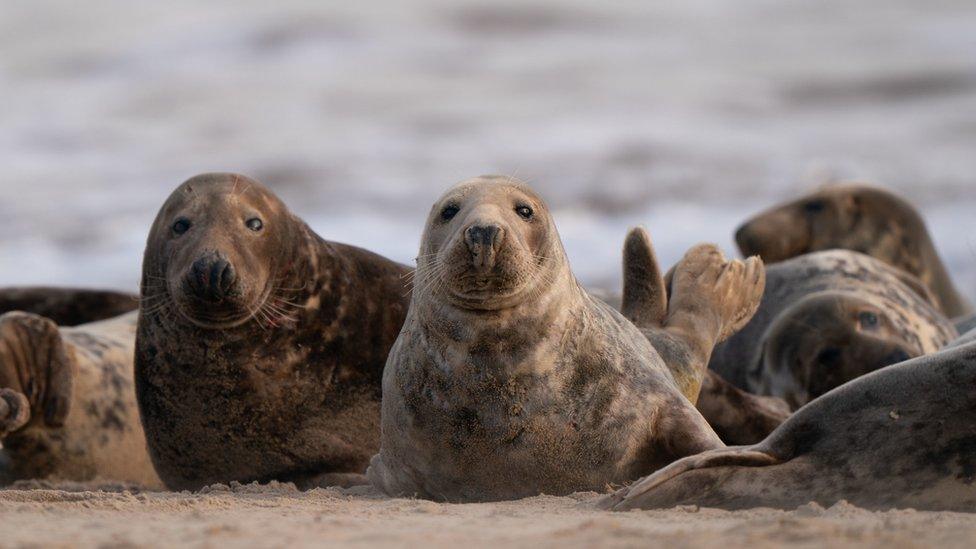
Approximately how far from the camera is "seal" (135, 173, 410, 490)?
5.81 meters

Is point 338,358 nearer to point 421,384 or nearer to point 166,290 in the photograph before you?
point 166,290

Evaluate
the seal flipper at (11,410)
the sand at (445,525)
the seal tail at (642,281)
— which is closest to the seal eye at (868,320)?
the seal tail at (642,281)

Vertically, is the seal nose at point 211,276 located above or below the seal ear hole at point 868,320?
above

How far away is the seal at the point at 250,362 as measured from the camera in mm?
5812

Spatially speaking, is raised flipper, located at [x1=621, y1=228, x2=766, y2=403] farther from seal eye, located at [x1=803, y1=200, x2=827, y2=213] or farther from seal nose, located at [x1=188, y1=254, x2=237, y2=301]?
A: seal eye, located at [x1=803, y1=200, x2=827, y2=213]

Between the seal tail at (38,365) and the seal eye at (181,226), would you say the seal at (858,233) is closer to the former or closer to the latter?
the seal tail at (38,365)

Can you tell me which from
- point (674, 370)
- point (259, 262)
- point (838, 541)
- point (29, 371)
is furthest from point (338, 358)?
point (838, 541)

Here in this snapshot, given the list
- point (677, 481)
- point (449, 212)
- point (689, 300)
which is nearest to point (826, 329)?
point (689, 300)

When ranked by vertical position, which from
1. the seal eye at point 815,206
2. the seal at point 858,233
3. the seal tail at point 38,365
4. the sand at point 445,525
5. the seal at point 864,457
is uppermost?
the seal eye at point 815,206

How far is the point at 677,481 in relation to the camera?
157 inches

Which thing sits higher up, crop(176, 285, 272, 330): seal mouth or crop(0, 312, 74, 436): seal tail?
crop(176, 285, 272, 330): seal mouth

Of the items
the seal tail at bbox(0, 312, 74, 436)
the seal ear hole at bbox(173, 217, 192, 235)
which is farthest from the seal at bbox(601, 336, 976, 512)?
the seal tail at bbox(0, 312, 74, 436)

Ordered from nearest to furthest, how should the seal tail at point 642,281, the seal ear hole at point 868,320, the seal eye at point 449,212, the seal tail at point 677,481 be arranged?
the seal tail at point 677,481, the seal eye at point 449,212, the seal tail at point 642,281, the seal ear hole at point 868,320

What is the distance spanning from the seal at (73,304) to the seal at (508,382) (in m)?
4.34
